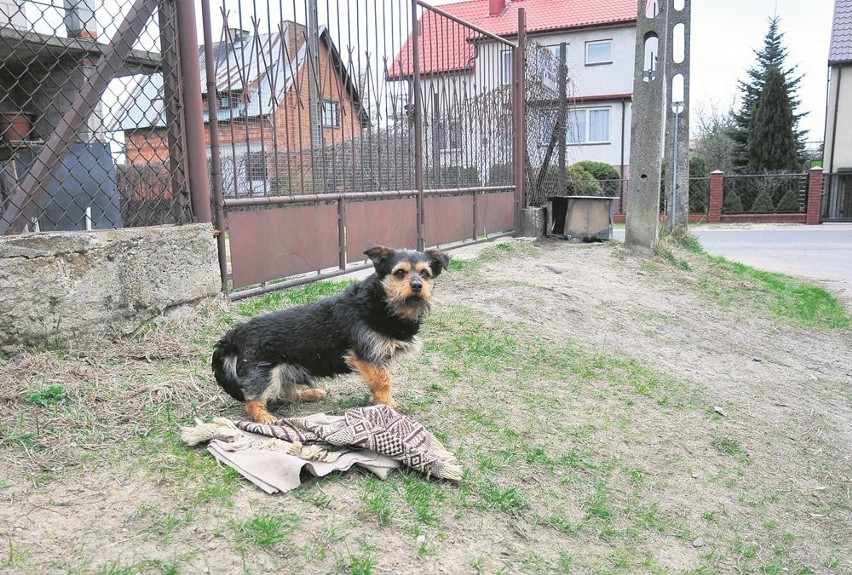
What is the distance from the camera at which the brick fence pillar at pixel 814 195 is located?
27469 mm

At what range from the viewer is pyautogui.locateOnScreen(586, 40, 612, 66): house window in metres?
36.6

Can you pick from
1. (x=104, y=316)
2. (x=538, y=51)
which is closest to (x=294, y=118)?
(x=104, y=316)

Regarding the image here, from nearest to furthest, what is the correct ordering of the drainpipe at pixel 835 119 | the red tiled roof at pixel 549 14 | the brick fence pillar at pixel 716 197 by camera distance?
the brick fence pillar at pixel 716 197
the drainpipe at pixel 835 119
the red tiled roof at pixel 549 14

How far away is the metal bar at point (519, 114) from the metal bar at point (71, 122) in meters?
7.87

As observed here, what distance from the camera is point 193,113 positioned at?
209 inches

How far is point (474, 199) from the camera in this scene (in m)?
10.7

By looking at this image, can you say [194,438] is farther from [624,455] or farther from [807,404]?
[807,404]

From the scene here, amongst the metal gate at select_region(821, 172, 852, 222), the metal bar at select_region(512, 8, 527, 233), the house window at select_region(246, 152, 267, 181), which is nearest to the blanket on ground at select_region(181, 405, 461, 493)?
the house window at select_region(246, 152, 267, 181)

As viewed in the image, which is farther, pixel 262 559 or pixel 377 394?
pixel 377 394

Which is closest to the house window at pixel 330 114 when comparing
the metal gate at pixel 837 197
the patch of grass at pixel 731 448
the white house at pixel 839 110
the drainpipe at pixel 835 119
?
the patch of grass at pixel 731 448

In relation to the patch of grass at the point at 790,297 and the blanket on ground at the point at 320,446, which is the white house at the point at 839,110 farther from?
the blanket on ground at the point at 320,446

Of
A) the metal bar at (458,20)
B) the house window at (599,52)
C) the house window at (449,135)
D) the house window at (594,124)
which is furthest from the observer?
the house window at (599,52)

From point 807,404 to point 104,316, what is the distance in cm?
561

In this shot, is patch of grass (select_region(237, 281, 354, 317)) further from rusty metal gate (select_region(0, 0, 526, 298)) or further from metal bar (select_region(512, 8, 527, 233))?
metal bar (select_region(512, 8, 527, 233))
